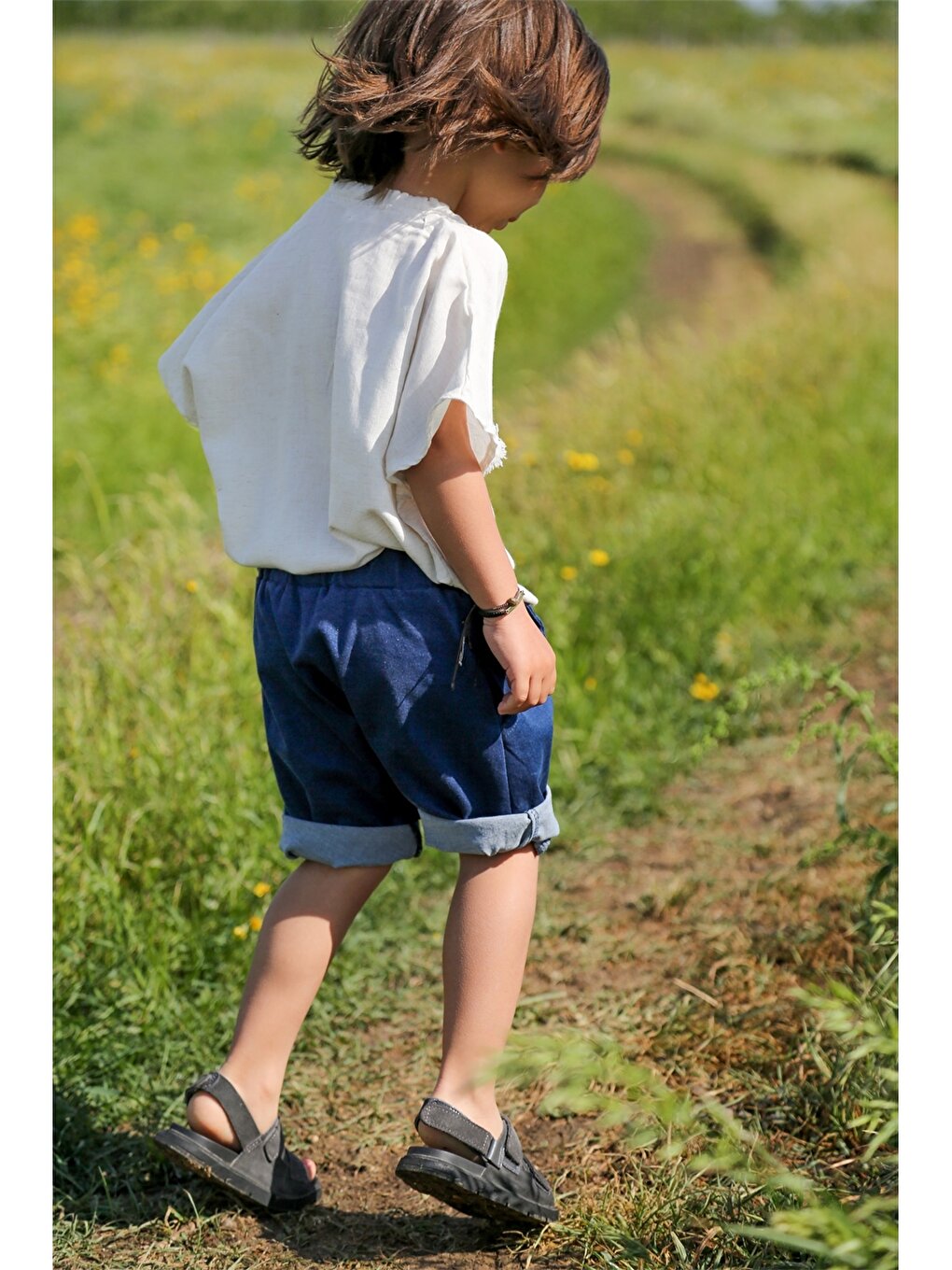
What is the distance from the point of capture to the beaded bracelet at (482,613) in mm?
1562

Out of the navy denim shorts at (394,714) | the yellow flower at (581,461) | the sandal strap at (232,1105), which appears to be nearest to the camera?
the navy denim shorts at (394,714)

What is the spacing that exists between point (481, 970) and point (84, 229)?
8.48 metres

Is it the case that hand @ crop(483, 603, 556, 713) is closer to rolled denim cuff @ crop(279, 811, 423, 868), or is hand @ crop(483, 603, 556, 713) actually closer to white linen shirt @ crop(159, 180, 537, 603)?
white linen shirt @ crop(159, 180, 537, 603)

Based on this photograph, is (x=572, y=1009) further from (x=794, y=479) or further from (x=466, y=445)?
(x=794, y=479)

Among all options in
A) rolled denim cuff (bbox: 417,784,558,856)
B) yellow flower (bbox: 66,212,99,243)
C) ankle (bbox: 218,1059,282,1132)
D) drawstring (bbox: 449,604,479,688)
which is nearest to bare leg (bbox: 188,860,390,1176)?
ankle (bbox: 218,1059,282,1132)

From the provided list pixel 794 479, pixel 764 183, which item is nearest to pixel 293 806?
pixel 794 479

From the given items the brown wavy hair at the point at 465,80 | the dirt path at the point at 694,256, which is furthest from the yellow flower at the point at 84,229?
the brown wavy hair at the point at 465,80

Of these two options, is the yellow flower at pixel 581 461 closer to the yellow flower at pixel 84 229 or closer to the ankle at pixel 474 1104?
the ankle at pixel 474 1104

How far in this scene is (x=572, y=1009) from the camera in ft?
7.35

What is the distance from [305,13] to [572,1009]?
15.1 m

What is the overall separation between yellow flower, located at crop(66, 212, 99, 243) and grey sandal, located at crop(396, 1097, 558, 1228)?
28.0 ft

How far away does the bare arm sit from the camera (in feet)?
4.96

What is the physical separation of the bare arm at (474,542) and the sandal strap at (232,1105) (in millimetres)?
616

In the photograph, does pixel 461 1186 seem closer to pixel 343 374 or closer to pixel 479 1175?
pixel 479 1175
